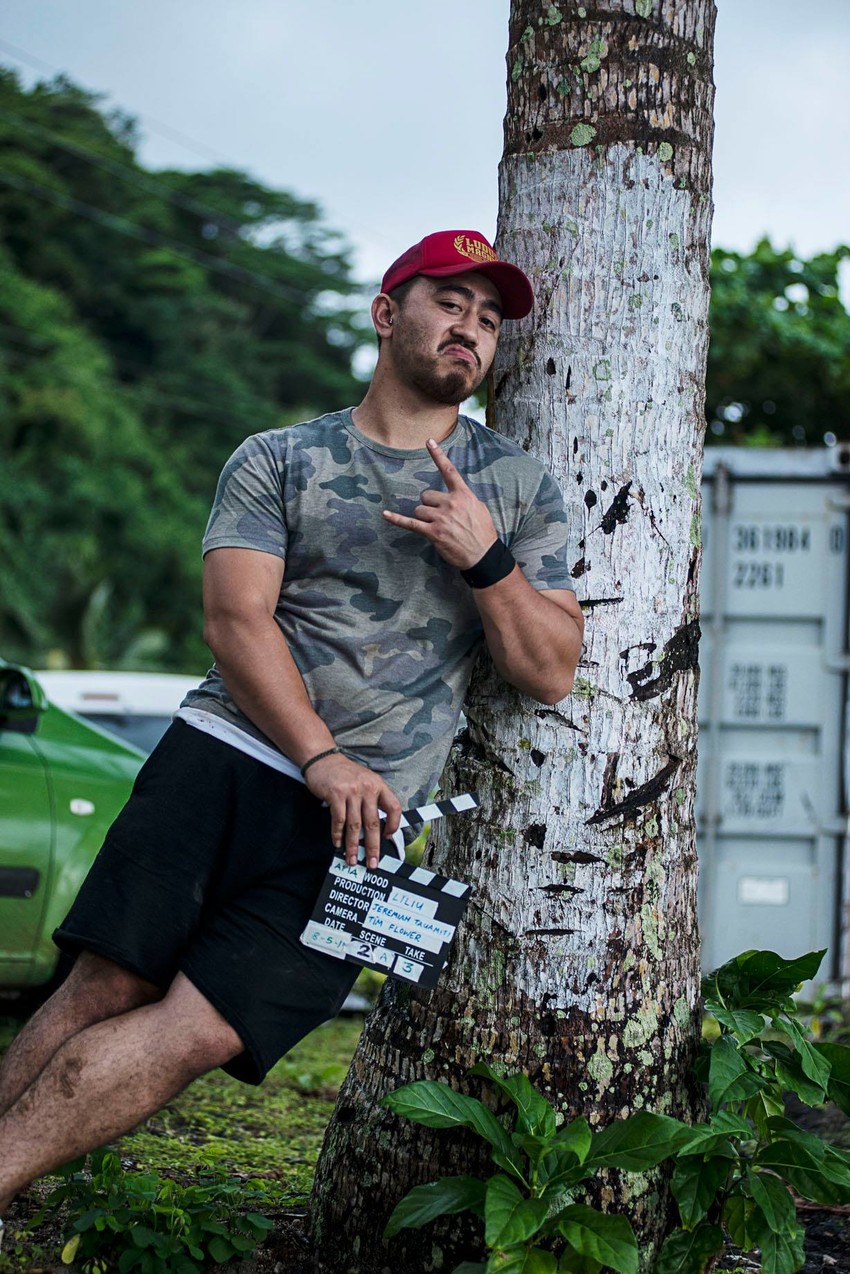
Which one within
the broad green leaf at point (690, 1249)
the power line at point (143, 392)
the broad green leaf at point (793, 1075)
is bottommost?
the broad green leaf at point (690, 1249)

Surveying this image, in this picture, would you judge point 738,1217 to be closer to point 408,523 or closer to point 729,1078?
point 729,1078

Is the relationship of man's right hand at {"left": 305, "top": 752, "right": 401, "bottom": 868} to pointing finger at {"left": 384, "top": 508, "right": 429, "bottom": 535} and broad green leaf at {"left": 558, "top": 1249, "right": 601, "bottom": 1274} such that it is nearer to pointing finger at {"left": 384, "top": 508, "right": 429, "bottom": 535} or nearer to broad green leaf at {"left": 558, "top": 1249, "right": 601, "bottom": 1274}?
pointing finger at {"left": 384, "top": 508, "right": 429, "bottom": 535}

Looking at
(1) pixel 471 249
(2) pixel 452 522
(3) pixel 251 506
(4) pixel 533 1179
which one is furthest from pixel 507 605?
(4) pixel 533 1179

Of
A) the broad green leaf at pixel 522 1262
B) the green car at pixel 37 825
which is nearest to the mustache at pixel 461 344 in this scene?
the broad green leaf at pixel 522 1262

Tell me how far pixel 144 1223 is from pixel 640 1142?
1089 millimetres

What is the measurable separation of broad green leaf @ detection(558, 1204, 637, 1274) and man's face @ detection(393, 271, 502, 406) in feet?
5.46

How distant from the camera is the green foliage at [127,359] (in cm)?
2733

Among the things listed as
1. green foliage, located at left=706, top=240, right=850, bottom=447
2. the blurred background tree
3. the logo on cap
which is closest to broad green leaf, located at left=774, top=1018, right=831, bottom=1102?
the logo on cap

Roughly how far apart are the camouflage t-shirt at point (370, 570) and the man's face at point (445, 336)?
14 cm

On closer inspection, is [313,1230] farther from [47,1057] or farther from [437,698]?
[437,698]

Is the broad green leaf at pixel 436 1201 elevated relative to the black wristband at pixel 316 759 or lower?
lower

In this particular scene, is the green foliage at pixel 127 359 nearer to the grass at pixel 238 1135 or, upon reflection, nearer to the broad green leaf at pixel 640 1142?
the grass at pixel 238 1135

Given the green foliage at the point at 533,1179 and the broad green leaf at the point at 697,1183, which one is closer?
the green foliage at the point at 533,1179

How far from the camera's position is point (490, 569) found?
2734mm
